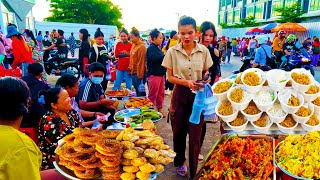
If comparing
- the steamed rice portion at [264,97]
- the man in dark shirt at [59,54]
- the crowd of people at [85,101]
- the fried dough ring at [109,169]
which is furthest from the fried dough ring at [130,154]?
the man in dark shirt at [59,54]

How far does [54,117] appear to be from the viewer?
248 centimetres

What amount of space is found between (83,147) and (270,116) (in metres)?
1.65

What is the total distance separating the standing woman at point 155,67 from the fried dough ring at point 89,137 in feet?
10.5

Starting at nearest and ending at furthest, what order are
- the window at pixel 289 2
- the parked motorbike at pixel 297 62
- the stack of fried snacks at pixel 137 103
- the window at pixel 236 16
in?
the stack of fried snacks at pixel 137 103 → the parked motorbike at pixel 297 62 → the window at pixel 289 2 → the window at pixel 236 16

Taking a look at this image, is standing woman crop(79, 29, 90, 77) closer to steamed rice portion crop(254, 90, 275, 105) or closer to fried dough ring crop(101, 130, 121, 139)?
fried dough ring crop(101, 130, 121, 139)

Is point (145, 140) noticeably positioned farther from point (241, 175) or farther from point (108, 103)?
point (108, 103)

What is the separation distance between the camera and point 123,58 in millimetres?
6199

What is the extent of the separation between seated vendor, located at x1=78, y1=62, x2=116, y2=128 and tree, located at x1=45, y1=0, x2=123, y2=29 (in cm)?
3699

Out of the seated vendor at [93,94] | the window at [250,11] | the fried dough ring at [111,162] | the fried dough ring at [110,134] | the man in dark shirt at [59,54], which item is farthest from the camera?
the window at [250,11]

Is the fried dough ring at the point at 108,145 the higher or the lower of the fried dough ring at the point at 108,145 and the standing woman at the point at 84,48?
the lower

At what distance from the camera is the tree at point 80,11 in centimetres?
3744

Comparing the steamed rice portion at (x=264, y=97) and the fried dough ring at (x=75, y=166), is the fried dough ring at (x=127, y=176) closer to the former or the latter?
the fried dough ring at (x=75, y=166)

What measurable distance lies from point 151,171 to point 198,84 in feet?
3.82

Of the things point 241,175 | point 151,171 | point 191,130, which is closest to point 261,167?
point 241,175
